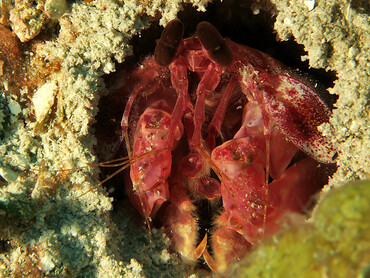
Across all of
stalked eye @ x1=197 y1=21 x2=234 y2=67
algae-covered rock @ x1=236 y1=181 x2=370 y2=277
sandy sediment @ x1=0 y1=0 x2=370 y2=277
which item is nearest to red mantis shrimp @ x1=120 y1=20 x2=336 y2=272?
stalked eye @ x1=197 y1=21 x2=234 y2=67

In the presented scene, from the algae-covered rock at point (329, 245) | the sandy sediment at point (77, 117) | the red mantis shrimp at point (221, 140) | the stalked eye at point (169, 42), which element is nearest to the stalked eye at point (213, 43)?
the red mantis shrimp at point (221, 140)

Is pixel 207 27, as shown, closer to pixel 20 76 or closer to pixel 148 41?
pixel 148 41

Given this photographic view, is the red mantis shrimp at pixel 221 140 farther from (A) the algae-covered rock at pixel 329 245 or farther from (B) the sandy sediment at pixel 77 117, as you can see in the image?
(A) the algae-covered rock at pixel 329 245

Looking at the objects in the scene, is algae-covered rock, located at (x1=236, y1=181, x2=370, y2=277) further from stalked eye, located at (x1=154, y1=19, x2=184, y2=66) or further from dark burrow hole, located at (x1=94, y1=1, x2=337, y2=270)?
stalked eye, located at (x1=154, y1=19, x2=184, y2=66)

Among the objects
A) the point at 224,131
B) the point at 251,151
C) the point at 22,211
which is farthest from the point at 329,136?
the point at 22,211

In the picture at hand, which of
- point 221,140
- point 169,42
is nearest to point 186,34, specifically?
point 169,42

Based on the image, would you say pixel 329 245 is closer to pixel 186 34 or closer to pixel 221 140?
pixel 221 140

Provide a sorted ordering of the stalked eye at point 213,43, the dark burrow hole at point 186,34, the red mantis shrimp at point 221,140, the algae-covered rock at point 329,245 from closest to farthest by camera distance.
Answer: the algae-covered rock at point 329,245 → the stalked eye at point 213,43 → the red mantis shrimp at point 221,140 → the dark burrow hole at point 186,34
